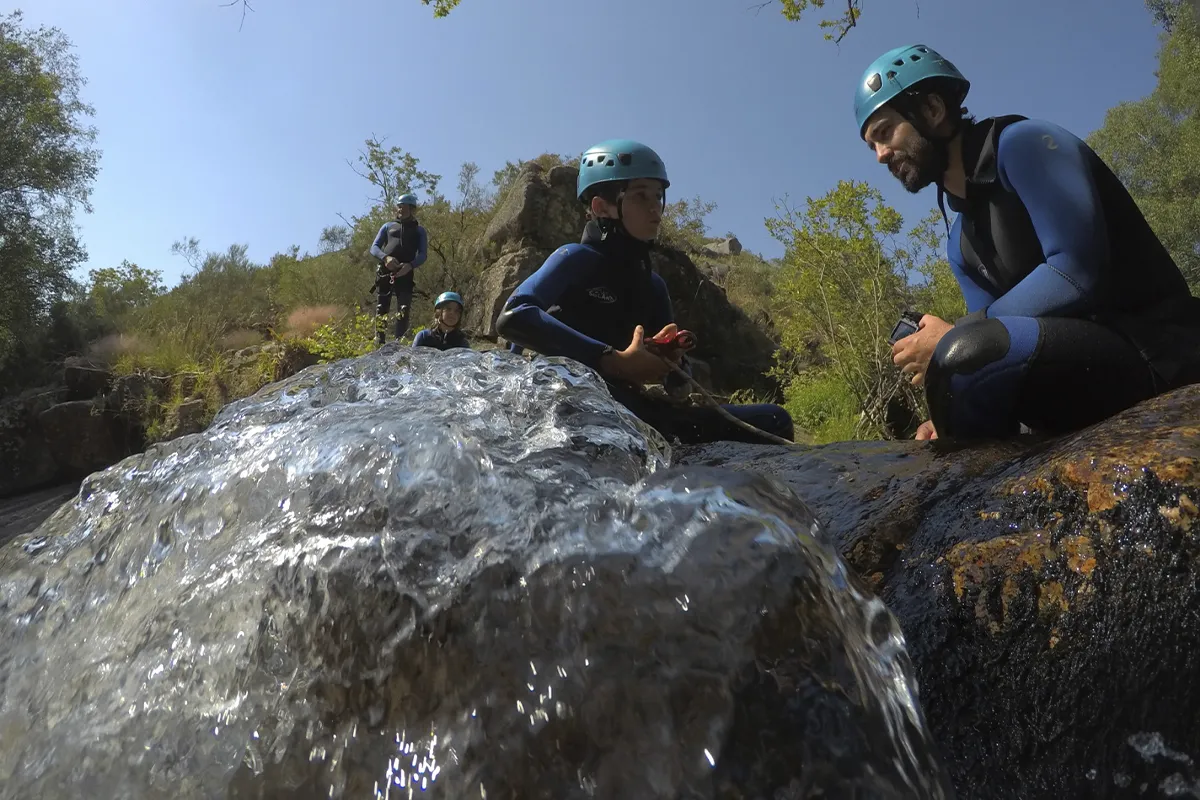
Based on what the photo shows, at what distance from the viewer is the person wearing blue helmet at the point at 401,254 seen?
9.11 metres

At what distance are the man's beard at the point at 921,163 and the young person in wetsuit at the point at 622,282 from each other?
1.06 meters

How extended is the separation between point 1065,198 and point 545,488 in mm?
1648

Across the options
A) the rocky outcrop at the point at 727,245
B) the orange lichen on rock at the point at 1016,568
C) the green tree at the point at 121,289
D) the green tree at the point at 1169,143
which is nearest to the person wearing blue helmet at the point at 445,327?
the orange lichen on rock at the point at 1016,568

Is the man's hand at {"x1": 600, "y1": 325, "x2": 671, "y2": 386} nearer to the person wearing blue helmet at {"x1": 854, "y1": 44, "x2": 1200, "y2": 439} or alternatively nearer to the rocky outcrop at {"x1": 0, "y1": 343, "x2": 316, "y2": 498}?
the person wearing blue helmet at {"x1": 854, "y1": 44, "x2": 1200, "y2": 439}

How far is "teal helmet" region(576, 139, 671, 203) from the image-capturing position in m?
3.20

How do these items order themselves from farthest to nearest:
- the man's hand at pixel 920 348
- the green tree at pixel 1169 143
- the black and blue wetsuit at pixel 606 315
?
the green tree at pixel 1169 143
the black and blue wetsuit at pixel 606 315
the man's hand at pixel 920 348

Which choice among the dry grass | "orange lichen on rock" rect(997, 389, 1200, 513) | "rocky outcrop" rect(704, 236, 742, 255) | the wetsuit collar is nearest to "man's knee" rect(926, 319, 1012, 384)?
"orange lichen on rock" rect(997, 389, 1200, 513)

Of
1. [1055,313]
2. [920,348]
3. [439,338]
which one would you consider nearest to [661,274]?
[439,338]

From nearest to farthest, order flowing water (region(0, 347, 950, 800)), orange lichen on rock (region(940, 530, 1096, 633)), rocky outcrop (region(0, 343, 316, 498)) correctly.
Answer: flowing water (region(0, 347, 950, 800)) < orange lichen on rock (region(940, 530, 1096, 633)) < rocky outcrop (region(0, 343, 316, 498))

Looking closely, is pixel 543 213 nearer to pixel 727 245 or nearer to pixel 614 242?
pixel 614 242

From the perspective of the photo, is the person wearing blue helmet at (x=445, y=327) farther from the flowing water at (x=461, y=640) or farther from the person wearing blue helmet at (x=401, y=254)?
the flowing water at (x=461, y=640)

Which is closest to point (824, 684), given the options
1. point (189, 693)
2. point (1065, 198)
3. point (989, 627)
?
point (989, 627)

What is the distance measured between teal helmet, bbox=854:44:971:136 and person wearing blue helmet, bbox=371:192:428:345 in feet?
24.6

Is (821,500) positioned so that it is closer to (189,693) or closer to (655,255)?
(189,693)
